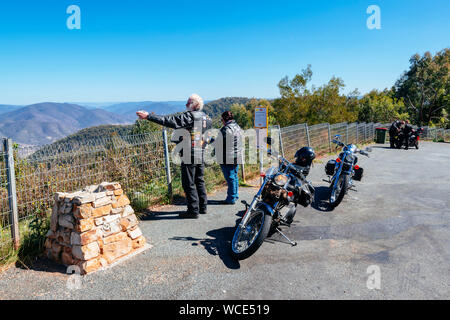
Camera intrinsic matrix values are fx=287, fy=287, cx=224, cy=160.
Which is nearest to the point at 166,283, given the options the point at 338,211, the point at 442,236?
the point at 338,211

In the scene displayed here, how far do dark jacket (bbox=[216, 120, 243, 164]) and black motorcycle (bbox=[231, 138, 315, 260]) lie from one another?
1514 mm

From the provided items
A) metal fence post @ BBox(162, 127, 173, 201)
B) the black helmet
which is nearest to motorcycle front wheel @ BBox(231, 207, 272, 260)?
the black helmet

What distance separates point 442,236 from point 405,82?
5637 centimetres

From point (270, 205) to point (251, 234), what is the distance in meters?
0.46

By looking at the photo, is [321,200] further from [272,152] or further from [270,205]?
[270,205]

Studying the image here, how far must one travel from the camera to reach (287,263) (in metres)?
3.55

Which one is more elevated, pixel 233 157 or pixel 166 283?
pixel 233 157

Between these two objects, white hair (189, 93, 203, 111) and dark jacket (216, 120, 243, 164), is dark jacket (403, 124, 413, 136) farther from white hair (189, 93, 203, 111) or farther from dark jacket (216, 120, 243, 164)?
white hair (189, 93, 203, 111)

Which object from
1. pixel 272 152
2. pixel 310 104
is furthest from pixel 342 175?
pixel 310 104

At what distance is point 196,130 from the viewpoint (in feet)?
15.7

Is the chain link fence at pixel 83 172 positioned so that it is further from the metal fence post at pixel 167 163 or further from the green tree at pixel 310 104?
the green tree at pixel 310 104

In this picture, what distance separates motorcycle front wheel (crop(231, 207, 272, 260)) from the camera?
343 cm

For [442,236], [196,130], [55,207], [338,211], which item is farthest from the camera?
[338,211]
